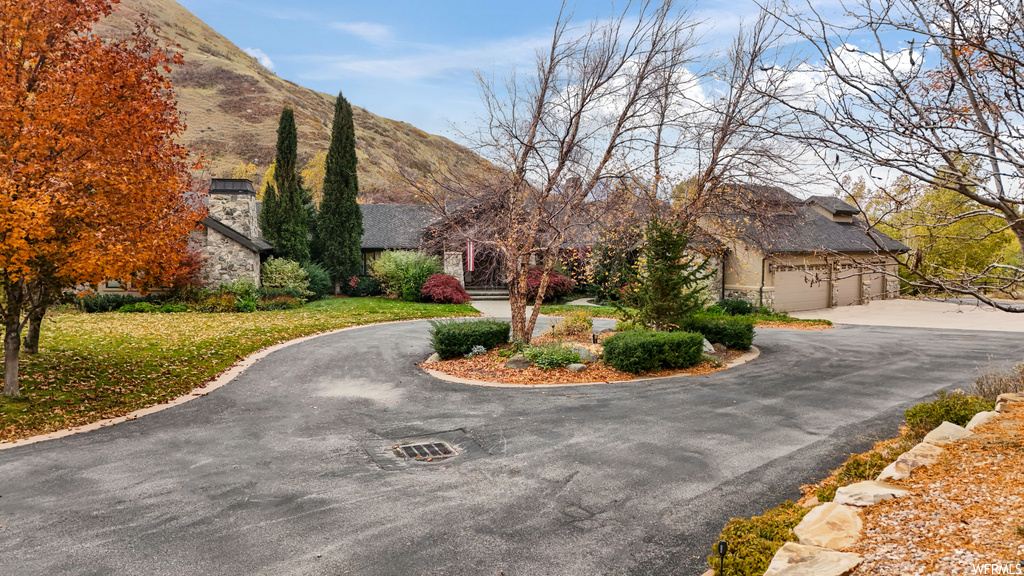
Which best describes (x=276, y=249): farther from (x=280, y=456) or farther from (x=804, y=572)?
(x=804, y=572)

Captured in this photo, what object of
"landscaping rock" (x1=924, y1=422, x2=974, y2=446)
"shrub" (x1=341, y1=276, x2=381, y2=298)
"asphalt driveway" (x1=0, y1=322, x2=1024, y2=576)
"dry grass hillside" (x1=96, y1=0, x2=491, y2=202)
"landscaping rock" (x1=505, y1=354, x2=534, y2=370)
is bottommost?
"asphalt driveway" (x1=0, y1=322, x2=1024, y2=576)

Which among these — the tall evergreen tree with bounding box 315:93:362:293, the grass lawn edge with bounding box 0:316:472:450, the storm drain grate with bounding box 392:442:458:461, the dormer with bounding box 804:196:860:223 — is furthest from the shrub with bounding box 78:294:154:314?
the dormer with bounding box 804:196:860:223

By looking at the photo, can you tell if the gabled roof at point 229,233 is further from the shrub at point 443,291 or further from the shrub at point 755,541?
the shrub at point 755,541

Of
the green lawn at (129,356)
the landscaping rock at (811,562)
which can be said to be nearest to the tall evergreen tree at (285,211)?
the green lawn at (129,356)

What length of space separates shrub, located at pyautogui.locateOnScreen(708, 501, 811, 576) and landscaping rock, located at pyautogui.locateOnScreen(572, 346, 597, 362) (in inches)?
289

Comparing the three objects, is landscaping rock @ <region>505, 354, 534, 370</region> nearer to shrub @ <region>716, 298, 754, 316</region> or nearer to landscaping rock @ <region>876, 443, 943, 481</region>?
landscaping rock @ <region>876, 443, 943, 481</region>

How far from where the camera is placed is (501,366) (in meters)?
11.2

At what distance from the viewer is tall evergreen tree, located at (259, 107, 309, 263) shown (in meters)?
25.0

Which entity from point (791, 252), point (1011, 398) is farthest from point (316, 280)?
point (1011, 398)

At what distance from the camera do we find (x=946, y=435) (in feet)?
17.2

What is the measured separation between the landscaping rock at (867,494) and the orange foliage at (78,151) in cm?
893

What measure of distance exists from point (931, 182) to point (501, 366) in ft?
26.7

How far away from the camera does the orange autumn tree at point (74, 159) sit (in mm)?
7270

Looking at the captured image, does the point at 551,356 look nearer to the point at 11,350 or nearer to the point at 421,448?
the point at 421,448
